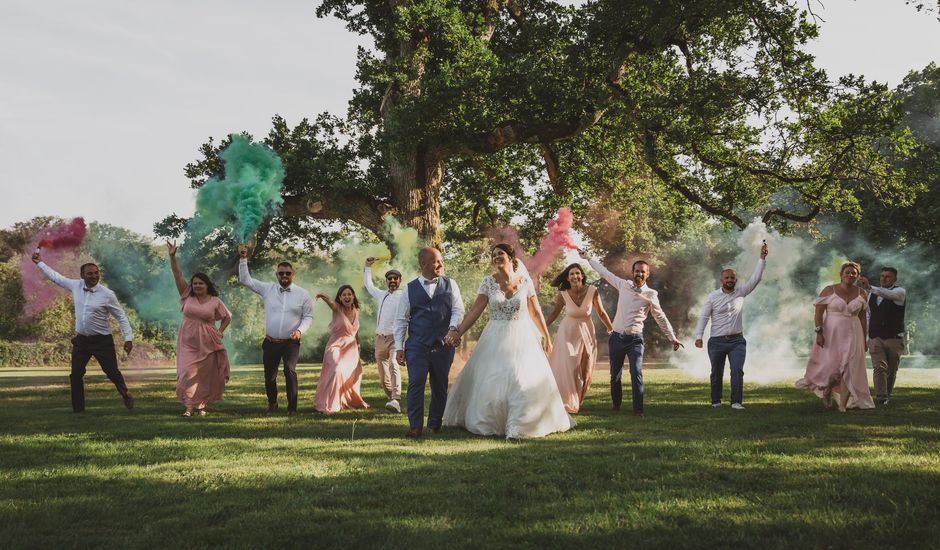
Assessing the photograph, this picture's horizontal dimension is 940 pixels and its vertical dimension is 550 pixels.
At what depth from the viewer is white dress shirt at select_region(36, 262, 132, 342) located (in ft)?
42.7

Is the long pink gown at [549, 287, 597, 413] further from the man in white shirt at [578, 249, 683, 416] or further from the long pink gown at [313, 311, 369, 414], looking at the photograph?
the long pink gown at [313, 311, 369, 414]

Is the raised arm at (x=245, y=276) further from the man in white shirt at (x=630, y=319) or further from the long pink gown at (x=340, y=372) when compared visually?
the man in white shirt at (x=630, y=319)

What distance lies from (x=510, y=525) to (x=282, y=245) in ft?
72.4

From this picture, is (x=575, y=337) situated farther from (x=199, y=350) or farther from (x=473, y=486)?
(x=473, y=486)

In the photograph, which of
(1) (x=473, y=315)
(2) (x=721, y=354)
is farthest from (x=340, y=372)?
(2) (x=721, y=354)

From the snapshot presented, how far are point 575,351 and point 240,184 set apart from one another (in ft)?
30.0

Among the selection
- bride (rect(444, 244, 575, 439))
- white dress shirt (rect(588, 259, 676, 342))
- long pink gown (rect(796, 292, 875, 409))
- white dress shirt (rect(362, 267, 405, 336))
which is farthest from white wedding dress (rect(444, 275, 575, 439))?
long pink gown (rect(796, 292, 875, 409))

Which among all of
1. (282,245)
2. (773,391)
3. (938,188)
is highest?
(938,188)

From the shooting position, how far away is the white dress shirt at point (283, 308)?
1247cm

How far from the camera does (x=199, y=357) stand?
12406 mm

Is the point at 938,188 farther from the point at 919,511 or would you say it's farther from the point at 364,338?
the point at 919,511

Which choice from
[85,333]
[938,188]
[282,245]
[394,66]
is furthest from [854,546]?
[938,188]

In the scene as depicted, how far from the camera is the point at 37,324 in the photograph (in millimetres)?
48719

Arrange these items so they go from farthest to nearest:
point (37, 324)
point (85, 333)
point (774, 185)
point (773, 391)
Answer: point (37, 324)
point (774, 185)
point (773, 391)
point (85, 333)
